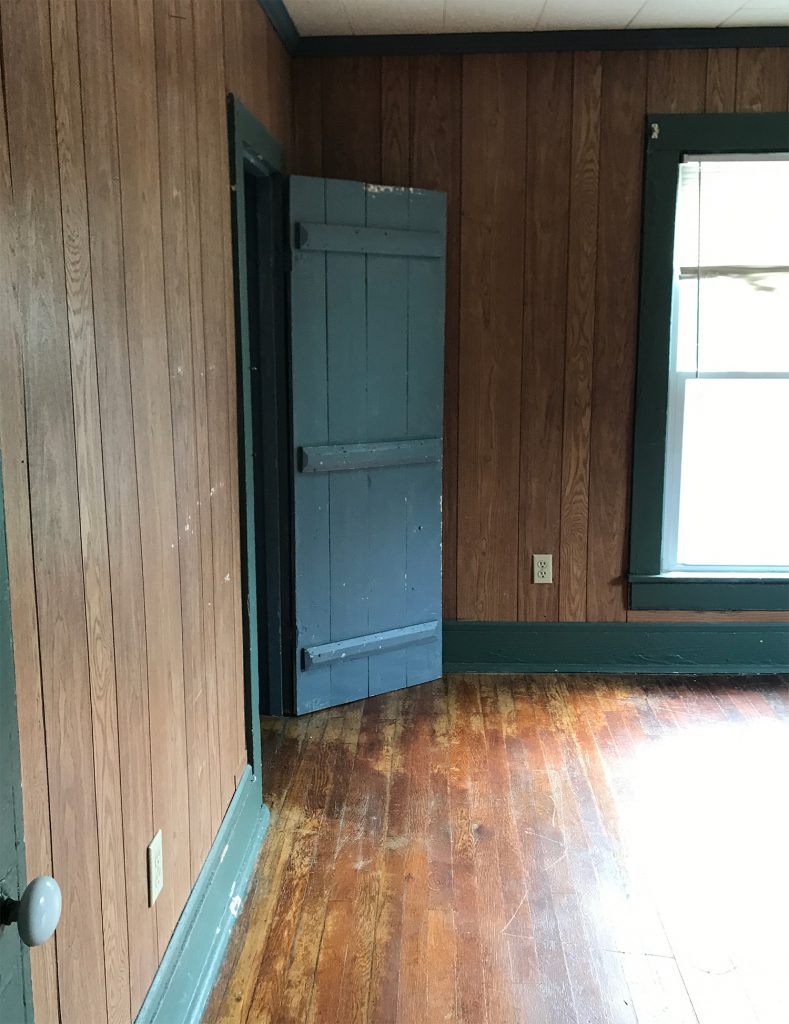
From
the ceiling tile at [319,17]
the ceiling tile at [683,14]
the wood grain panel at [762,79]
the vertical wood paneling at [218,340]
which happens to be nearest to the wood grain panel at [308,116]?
the ceiling tile at [319,17]

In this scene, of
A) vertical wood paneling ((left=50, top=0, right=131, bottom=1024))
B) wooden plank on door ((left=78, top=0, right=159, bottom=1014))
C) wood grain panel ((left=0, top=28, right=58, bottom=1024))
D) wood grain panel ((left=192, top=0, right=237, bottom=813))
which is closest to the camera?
wood grain panel ((left=0, top=28, right=58, bottom=1024))

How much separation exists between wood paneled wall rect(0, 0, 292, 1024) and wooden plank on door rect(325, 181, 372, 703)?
1014mm

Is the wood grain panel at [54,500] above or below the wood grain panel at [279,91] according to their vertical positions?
below

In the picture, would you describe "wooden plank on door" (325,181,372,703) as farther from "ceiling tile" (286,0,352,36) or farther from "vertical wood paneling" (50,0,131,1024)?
"vertical wood paneling" (50,0,131,1024)

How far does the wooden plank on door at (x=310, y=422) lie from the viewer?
133 inches

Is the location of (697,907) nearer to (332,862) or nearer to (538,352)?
(332,862)

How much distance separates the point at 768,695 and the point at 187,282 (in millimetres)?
2928

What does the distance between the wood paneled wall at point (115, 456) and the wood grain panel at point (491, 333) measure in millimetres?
1574

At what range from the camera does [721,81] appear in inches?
145

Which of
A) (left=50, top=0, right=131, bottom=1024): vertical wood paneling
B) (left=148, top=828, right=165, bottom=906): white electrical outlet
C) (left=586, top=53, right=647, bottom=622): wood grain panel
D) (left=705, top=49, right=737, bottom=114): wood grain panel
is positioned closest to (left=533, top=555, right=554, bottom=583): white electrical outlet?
(left=586, top=53, right=647, bottom=622): wood grain panel

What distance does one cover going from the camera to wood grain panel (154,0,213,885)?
1.93m

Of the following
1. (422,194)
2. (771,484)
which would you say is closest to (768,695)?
(771,484)

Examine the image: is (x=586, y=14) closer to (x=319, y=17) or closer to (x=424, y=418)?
(x=319, y=17)

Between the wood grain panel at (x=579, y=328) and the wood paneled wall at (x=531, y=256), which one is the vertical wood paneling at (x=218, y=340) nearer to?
the wood paneled wall at (x=531, y=256)
